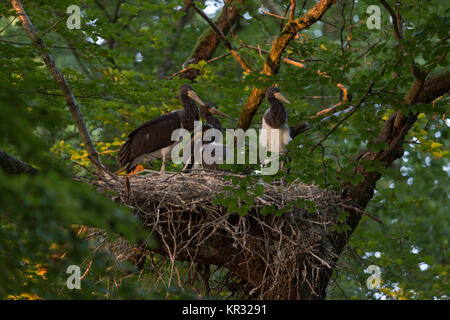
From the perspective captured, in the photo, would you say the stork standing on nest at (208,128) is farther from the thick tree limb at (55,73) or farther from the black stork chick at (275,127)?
the thick tree limb at (55,73)

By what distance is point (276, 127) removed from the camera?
20.8 feet

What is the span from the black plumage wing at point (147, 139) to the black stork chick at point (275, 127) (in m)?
1.22

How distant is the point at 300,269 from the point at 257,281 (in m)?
0.43

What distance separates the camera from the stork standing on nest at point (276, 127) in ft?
20.8

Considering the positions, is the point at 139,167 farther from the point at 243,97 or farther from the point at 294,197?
the point at 294,197

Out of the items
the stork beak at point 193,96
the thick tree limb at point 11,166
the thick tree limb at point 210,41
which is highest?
the thick tree limb at point 210,41

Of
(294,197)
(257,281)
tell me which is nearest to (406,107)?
(294,197)

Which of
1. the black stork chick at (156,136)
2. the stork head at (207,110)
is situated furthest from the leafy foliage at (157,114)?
the black stork chick at (156,136)

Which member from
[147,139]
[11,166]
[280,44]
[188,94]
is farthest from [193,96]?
[11,166]

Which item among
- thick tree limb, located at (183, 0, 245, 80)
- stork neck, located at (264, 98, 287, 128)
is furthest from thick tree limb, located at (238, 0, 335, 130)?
thick tree limb, located at (183, 0, 245, 80)

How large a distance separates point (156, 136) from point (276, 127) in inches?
62.5

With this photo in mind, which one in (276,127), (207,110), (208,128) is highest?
(207,110)

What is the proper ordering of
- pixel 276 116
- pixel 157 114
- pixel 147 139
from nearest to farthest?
pixel 276 116
pixel 147 139
pixel 157 114

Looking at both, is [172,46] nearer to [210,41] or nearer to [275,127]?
[210,41]
